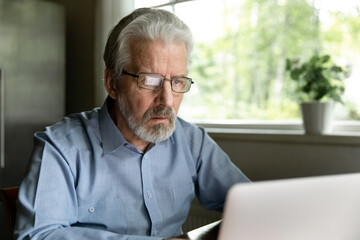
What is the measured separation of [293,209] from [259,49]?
5.95ft

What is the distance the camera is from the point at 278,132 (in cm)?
213

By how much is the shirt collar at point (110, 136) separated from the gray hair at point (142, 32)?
0.16m

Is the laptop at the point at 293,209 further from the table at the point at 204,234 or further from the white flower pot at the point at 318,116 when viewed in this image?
the white flower pot at the point at 318,116

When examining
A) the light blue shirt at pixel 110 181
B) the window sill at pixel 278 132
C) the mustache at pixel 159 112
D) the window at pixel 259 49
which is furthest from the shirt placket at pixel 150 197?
the window at pixel 259 49

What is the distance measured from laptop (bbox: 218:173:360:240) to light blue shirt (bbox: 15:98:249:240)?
0.44 metres

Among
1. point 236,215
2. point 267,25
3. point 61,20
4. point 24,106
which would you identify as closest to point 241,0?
point 267,25

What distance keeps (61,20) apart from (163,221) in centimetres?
190

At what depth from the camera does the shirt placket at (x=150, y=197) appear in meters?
1.38

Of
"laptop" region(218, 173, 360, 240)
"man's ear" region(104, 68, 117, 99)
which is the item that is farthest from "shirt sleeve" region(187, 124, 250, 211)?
"laptop" region(218, 173, 360, 240)

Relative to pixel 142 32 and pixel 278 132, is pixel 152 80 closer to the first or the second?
pixel 142 32

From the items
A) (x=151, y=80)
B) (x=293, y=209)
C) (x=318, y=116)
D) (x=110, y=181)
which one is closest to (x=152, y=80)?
(x=151, y=80)

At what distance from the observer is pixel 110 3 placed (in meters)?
2.73

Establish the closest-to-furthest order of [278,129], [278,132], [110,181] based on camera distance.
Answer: [110,181] < [278,132] < [278,129]

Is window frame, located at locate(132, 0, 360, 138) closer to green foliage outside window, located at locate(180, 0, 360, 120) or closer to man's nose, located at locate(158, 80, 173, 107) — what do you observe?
green foliage outside window, located at locate(180, 0, 360, 120)
